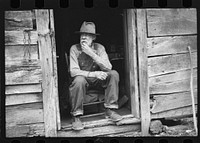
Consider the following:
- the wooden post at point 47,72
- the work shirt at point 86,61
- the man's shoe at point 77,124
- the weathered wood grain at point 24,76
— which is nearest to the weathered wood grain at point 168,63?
the work shirt at point 86,61

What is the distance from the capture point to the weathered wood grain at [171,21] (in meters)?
4.55

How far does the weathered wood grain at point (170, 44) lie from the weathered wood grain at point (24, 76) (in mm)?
1764

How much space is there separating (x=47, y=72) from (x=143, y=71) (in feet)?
4.94

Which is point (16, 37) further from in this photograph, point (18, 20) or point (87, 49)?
point (87, 49)

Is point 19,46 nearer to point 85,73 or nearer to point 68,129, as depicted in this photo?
point 85,73

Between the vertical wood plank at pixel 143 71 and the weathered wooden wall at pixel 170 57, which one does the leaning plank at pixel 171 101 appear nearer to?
the weathered wooden wall at pixel 170 57

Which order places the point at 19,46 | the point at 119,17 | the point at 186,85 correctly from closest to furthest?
the point at 19,46 → the point at 186,85 → the point at 119,17

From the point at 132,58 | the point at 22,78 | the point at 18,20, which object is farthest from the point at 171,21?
the point at 22,78

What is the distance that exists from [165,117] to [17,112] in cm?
241

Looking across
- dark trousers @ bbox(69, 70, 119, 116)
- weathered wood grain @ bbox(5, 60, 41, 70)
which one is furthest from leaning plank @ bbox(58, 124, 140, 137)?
weathered wood grain @ bbox(5, 60, 41, 70)


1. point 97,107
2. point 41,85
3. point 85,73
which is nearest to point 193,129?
point 97,107

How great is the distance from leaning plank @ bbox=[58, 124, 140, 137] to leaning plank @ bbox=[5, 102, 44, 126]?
459mm

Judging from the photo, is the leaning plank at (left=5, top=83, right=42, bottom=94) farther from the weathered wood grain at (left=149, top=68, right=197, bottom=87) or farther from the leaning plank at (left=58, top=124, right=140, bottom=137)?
the weathered wood grain at (left=149, top=68, right=197, bottom=87)

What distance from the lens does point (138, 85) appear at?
4668 mm
